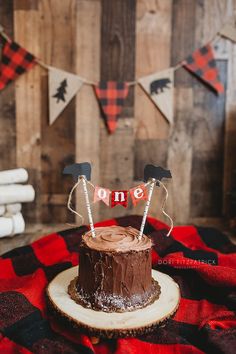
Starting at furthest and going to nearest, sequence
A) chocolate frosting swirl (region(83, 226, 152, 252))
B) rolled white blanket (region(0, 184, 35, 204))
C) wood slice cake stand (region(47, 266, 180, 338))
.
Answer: rolled white blanket (region(0, 184, 35, 204)) < chocolate frosting swirl (region(83, 226, 152, 252)) < wood slice cake stand (region(47, 266, 180, 338))

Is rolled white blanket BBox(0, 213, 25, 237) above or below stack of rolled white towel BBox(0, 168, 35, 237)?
below

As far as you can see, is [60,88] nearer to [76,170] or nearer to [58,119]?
[58,119]

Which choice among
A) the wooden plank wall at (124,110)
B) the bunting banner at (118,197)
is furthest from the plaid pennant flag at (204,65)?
the bunting banner at (118,197)

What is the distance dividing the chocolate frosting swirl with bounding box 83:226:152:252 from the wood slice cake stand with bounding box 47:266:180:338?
7.7 inches

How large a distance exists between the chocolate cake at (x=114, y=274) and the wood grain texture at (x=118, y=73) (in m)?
1.33

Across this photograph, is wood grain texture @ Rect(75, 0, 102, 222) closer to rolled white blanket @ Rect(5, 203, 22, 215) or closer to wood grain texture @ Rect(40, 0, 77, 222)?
wood grain texture @ Rect(40, 0, 77, 222)

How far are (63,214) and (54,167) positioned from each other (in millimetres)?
314

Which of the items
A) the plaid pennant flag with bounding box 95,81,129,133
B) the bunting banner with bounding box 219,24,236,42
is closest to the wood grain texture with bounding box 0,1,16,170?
the plaid pennant flag with bounding box 95,81,129,133

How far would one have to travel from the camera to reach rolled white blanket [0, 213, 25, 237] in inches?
94.3

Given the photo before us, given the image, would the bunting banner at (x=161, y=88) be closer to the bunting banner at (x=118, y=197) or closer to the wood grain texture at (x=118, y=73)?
the wood grain texture at (x=118, y=73)

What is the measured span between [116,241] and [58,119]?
A: 4.63ft

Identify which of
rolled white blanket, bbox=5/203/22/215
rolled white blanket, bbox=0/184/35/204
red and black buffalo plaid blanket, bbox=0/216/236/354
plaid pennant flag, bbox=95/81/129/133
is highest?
plaid pennant flag, bbox=95/81/129/133

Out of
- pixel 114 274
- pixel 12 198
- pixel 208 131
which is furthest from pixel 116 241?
pixel 208 131

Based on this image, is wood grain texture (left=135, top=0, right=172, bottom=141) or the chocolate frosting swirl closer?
the chocolate frosting swirl
